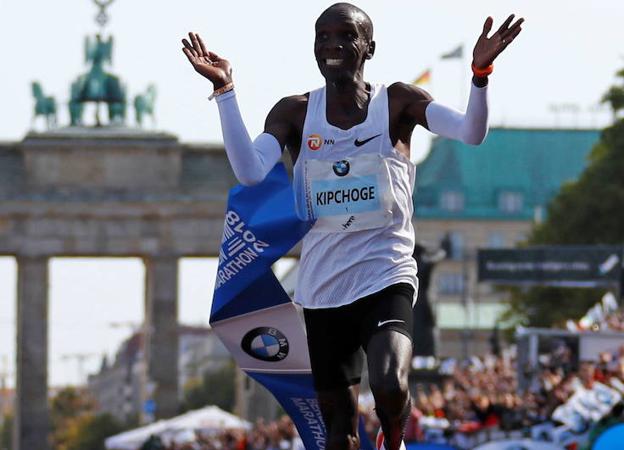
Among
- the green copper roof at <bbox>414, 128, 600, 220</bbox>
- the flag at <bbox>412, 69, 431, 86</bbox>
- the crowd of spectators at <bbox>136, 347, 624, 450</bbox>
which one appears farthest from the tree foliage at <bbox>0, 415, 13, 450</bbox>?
the crowd of spectators at <bbox>136, 347, 624, 450</bbox>

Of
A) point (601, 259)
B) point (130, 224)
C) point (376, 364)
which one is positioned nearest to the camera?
point (376, 364)

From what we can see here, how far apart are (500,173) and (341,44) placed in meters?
116

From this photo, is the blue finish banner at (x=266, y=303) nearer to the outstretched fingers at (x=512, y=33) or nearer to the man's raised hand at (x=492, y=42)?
the man's raised hand at (x=492, y=42)

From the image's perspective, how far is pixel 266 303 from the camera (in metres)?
10.0

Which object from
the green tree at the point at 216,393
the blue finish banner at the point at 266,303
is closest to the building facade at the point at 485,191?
the green tree at the point at 216,393

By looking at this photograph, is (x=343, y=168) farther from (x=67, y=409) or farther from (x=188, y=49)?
(x=67, y=409)

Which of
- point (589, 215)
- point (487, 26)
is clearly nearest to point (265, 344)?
point (487, 26)

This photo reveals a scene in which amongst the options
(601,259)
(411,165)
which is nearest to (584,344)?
(601,259)

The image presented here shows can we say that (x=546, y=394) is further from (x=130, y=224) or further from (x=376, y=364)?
A: (x=130, y=224)

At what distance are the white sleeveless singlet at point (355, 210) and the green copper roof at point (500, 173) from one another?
4380 inches

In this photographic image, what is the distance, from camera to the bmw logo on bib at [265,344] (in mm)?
10055

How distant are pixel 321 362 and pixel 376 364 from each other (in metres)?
0.53

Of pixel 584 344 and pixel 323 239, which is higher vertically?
pixel 323 239

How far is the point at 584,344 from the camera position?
29203mm
